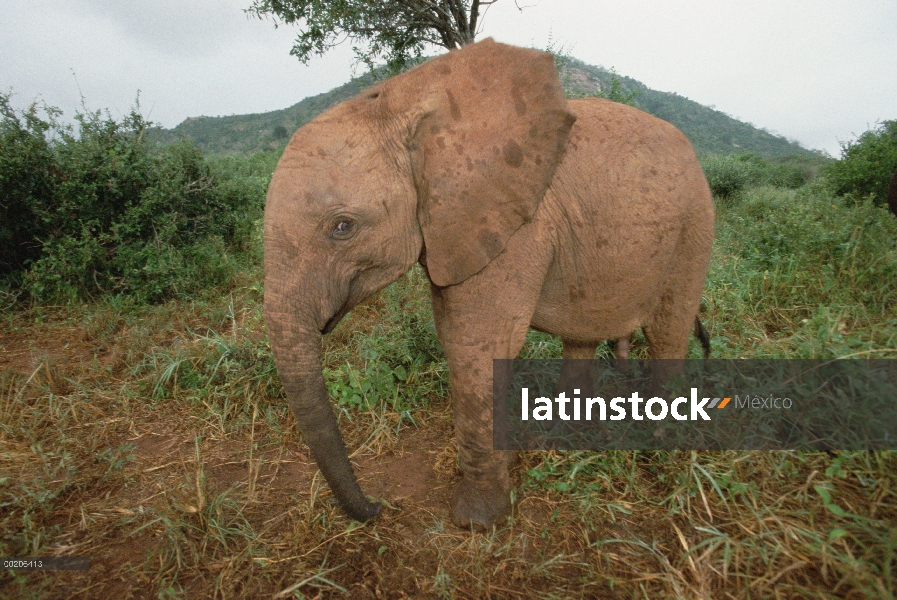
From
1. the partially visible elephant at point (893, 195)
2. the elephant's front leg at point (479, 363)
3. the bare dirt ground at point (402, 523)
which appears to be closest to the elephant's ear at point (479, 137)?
the elephant's front leg at point (479, 363)

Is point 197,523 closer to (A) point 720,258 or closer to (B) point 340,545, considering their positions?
(B) point 340,545

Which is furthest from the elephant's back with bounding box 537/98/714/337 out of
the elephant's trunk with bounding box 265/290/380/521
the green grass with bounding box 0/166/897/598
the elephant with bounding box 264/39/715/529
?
the elephant's trunk with bounding box 265/290/380/521

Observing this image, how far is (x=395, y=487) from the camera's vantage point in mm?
3205

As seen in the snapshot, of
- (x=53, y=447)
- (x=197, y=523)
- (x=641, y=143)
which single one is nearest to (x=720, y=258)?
(x=641, y=143)

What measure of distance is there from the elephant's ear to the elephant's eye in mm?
356

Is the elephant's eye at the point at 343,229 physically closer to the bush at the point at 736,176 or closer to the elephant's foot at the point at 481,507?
the elephant's foot at the point at 481,507

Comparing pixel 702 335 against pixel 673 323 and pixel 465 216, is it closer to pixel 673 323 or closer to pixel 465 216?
pixel 673 323

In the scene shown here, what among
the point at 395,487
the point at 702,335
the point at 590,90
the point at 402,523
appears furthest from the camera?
the point at 590,90

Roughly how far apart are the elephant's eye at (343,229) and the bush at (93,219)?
16.6 ft

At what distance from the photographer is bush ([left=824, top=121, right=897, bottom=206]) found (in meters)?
10.5

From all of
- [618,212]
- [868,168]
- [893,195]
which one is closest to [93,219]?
[618,212]

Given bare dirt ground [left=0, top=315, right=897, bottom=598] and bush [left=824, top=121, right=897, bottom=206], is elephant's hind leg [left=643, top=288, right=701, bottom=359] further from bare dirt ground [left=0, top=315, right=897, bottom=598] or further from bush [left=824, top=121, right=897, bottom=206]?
bush [left=824, top=121, right=897, bottom=206]

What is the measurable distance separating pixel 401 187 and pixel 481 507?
1837 mm

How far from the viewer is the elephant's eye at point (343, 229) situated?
7.16ft
